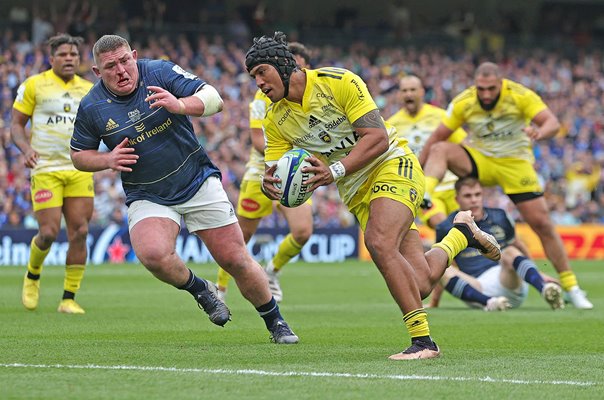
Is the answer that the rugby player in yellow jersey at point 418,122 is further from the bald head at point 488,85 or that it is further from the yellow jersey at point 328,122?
the yellow jersey at point 328,122

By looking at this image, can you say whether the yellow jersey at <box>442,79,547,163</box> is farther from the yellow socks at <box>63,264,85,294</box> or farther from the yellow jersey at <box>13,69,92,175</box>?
the yellow socks at <box>63,264,85,294</box>

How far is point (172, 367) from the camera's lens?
7645 mm

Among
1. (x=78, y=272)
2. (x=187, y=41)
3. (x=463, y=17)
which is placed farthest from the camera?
(x=463, y=17)

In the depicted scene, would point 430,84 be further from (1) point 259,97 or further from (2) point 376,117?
(2) point 376,117

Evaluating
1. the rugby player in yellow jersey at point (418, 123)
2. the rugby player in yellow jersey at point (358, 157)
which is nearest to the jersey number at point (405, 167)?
the rugby player in yellow jersey at point (358, 157)

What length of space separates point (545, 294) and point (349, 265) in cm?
1210

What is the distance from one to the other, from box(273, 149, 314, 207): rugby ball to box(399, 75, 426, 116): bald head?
702 cm

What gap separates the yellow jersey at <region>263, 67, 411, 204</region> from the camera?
27.6 feet

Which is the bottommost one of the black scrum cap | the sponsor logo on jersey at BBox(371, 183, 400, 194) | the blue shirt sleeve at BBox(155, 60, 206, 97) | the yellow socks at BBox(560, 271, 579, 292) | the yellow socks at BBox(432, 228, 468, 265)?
the yellow socks at BBox(560, 271, 579, 292)

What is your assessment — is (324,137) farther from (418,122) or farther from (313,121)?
(418,122)

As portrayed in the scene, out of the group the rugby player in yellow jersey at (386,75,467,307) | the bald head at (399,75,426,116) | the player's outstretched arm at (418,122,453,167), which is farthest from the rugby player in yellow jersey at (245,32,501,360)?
the bald head at (399,75,426,116)

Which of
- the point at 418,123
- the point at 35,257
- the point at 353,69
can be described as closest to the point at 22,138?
the point at 35,257

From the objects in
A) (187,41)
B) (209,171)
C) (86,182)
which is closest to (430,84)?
(187,41)

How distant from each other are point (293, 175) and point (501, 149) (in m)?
6.20
